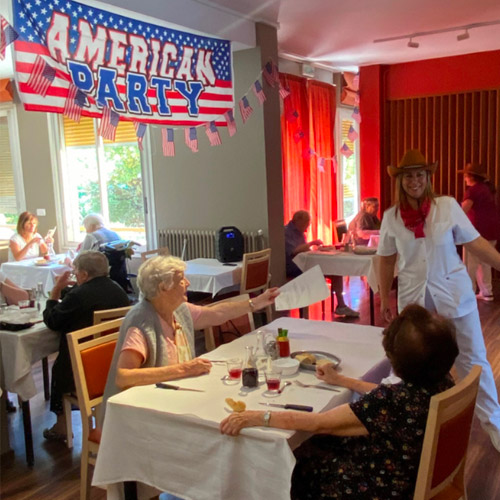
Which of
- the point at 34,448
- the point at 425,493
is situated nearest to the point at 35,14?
the point at 34,448

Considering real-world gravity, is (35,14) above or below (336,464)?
above

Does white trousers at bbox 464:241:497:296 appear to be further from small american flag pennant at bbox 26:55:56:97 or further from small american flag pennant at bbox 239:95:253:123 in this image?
small american flag pennant at bbox 26:55:56:97

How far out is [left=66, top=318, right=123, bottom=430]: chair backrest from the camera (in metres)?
2.33

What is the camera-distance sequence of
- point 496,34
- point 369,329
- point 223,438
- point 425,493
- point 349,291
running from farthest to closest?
point 349,291 → point 496,34 → point 369,329 → point 223,438 → point 425,493

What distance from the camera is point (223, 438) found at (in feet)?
5.75

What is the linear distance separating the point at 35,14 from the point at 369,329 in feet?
9.27

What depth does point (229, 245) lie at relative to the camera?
5.62m

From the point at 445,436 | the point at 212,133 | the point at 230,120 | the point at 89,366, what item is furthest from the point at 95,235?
the point at 445,436

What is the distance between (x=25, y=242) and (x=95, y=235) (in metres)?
0.86

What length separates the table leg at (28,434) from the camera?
2.97 m

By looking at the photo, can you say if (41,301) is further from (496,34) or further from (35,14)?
(496,34)

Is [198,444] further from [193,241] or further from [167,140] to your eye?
[193,241]

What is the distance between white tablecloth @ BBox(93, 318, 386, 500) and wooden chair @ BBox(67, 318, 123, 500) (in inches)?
15.4

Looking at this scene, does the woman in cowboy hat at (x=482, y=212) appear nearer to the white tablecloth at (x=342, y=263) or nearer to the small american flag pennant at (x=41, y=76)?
the white tablecloth at (x=342, y=263)
